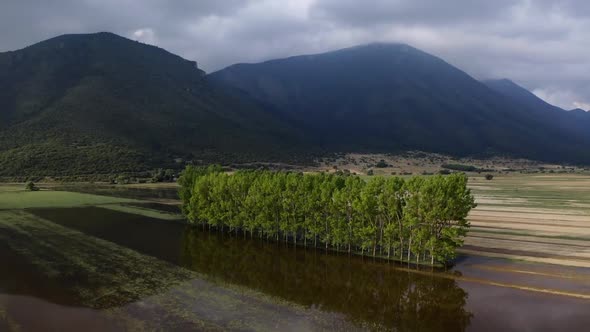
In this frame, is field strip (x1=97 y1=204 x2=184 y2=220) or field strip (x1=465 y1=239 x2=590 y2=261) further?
field strip (x1=97 y1=204 x2=184 y2=220)

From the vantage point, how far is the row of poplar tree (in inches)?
2176

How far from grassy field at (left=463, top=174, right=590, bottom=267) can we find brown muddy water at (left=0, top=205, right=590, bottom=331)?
6926mm

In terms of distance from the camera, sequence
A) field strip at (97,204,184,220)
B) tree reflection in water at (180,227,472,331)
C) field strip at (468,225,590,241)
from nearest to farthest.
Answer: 1. tree reflection in water at (180,227,472,331)
2. field strip at (468,225,590,241)
3. field strip at (97,204,184,220)

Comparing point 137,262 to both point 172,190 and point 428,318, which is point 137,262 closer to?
point 428,318

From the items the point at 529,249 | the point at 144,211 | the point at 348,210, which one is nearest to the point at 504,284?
the point at 529,249

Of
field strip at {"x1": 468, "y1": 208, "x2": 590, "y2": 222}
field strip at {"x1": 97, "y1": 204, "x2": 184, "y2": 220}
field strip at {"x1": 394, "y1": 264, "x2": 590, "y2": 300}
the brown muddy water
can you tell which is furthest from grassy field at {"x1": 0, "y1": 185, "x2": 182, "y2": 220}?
field strip at {"x1": 468, "y1": 208, "x2": 590, "y2": 222}

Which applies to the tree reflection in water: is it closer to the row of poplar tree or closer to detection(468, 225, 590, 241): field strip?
the row of poplar tree

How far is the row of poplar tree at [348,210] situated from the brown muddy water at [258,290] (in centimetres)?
338

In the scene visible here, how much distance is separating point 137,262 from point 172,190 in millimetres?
94405

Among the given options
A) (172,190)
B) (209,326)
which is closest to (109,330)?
(209,326)

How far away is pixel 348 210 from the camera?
62.5 m

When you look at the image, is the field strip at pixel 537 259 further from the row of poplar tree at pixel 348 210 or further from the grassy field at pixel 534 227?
the row of poplar tree at pixel 348 210

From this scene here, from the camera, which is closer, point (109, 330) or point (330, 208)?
point (109, 330)

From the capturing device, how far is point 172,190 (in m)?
148
